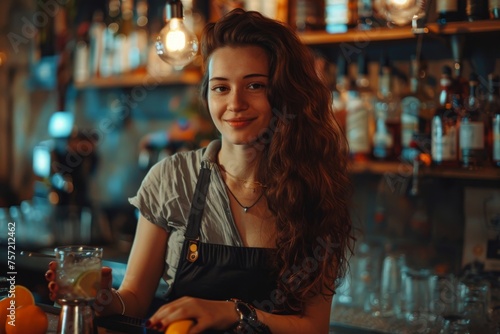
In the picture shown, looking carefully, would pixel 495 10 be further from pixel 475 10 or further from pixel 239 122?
pixel 239 122

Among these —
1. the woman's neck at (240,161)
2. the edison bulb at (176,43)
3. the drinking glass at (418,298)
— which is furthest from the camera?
the drinking glass at (418,298)

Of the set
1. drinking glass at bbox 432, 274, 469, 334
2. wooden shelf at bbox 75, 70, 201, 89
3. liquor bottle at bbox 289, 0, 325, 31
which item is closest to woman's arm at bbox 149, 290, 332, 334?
drinking glass at bbox 432, 274, 469, 334

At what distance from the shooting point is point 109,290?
5.04ft

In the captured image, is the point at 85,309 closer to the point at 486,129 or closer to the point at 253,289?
the point at 253,289

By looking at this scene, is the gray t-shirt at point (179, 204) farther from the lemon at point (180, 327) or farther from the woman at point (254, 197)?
the lemon at point (180, 327)

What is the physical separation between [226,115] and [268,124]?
113 mm

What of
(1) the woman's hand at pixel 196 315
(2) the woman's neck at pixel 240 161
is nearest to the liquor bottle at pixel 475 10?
(2) the woman's neck at pixel 240 161

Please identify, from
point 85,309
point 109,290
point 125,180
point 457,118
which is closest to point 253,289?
point 109,290

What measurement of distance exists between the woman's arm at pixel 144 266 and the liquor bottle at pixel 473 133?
115cm

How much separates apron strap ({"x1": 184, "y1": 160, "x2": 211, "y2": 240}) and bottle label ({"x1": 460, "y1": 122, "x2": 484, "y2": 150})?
1016 millimetres

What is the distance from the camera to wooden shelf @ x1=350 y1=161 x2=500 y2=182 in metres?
2.29

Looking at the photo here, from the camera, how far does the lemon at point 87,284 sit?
127 cm

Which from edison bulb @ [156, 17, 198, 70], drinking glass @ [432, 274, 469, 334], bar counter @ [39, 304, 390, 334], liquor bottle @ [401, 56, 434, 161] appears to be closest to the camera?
bar counter @ [39, 304, 390, 334]

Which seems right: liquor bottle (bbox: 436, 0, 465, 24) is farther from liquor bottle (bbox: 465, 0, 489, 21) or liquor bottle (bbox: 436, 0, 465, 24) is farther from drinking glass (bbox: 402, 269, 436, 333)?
drinking glass (bbox: 402, 269, 436, 333)
